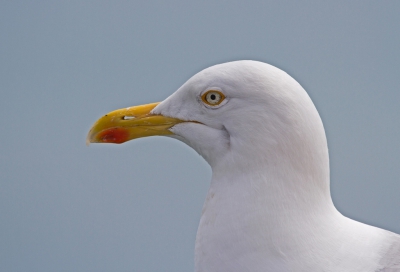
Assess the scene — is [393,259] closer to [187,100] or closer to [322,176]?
[322,176]

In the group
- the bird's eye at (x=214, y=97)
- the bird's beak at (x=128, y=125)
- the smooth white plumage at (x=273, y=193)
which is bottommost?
the smooth white plumage at (x=273, y=193)

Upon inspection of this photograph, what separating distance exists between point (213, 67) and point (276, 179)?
0.52 meters

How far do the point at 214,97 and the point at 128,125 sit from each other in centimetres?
46

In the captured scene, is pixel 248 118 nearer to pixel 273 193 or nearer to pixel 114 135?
pixel 273 193

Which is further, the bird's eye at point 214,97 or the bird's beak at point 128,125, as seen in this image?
the bird's beak at point 128,125

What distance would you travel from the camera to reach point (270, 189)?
243 cm

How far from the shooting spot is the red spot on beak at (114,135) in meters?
2.81

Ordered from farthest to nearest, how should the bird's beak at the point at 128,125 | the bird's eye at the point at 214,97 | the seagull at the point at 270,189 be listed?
the bird's beak at the point at 128,125, the bird's eye at the point at 214,97, the seagull at the point at 270,189

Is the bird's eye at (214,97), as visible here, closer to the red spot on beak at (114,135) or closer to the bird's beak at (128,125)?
the bird's beak at (128,125)

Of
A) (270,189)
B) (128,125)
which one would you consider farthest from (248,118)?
(128,125)

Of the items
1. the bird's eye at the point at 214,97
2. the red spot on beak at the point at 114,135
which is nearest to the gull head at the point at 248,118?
the bird's eye at the point at 214,97

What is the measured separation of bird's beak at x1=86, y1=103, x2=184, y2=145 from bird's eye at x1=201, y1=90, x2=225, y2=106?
222 millimetres

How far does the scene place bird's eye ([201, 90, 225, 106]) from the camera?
2.54 meters

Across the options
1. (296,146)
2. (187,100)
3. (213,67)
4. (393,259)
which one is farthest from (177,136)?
(393,259)
